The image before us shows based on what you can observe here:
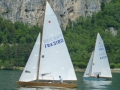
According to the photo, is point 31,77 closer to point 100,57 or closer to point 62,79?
point 62,79

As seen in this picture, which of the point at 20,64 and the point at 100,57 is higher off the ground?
the point at 20,64

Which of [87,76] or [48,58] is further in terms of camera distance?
[87,76]

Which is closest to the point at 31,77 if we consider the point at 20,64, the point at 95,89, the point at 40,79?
the point at 40,79

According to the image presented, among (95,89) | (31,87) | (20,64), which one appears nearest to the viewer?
(31,87)

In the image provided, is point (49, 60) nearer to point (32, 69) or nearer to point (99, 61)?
point (32, 69)

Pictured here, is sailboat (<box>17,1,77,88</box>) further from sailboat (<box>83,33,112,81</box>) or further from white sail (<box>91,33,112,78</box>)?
Result: white sail (<box>91,33,112,78</box>)

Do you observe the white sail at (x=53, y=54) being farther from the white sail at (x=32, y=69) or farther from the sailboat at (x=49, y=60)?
the white sail at (x=32, y=69)

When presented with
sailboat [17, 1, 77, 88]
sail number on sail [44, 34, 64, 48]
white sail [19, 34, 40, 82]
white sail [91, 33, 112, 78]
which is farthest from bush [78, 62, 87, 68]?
sail number on sail [44, 34, 64, 48]

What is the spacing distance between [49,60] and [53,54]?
84 cm

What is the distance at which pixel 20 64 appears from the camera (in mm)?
174000

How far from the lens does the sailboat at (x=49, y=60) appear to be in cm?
6297

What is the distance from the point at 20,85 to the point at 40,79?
3.27 meters

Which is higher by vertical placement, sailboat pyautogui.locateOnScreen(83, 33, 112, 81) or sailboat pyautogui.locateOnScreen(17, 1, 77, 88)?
sailboat pyautogui.locateOnScreen(83, 33, 112, 81)

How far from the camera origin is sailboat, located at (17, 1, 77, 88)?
6297 cm
